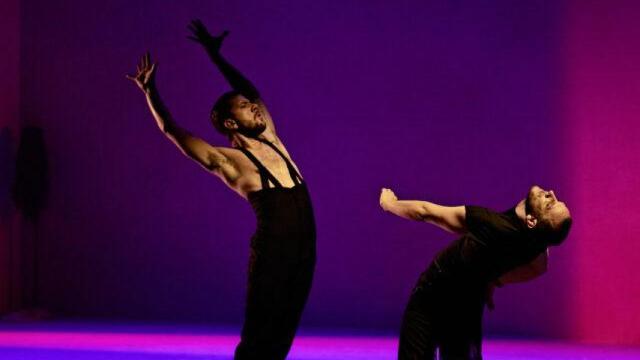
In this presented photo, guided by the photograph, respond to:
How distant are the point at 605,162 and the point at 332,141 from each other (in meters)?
1.78

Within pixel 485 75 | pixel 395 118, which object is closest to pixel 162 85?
pixel 395 118

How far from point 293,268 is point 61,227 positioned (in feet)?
12.7

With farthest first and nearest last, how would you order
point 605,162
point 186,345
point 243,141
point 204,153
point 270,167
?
point 605,162
point 186,345
point 243,141
point 270,167
point 204,153

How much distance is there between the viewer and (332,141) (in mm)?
6547

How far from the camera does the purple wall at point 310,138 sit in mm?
6262

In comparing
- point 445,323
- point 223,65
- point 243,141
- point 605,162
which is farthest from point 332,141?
point 445,323

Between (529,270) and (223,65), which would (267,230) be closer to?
(223,65)

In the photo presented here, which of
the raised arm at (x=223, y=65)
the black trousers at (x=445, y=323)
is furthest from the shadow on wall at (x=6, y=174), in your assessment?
the black trousers at (x=445, y=323)

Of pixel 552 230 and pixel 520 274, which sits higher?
pixel 552 230

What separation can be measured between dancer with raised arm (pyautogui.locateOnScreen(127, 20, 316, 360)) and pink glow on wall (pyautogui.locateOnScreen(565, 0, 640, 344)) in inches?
114

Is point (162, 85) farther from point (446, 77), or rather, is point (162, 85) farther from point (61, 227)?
point (446, 77)

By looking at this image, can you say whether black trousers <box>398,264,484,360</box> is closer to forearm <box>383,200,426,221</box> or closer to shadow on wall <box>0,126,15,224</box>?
forearm <box>383,200,426,221</box>

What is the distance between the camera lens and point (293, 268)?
3.68 metres

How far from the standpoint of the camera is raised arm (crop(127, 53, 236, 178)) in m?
3.63
